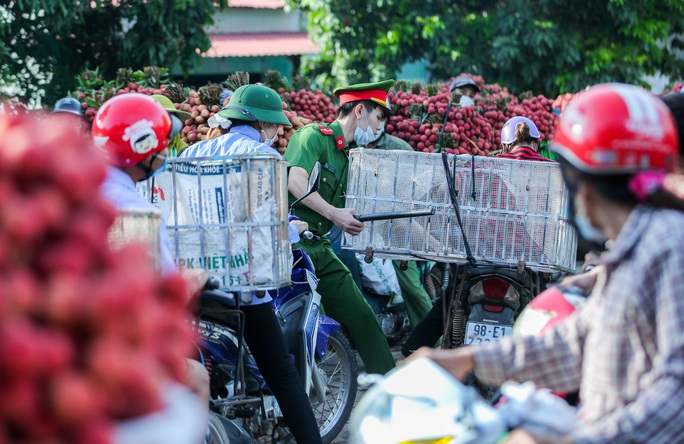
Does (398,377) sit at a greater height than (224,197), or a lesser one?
lesser

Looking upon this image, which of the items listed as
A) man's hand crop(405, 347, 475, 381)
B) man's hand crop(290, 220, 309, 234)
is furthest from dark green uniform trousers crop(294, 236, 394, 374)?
man's hand crop(405, 347, 475, 381)

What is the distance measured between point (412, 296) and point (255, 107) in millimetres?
2807

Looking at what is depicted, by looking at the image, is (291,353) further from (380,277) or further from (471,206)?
(380,277)

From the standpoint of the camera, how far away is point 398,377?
7.82 ft

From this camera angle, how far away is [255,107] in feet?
18.2

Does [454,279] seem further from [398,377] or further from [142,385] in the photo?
[142,385]

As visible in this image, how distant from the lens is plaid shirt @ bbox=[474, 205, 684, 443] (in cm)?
206

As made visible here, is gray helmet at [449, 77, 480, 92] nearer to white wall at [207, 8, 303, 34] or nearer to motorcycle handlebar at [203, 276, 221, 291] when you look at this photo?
motorcycle handlebar at [203, 276, 221, 291]

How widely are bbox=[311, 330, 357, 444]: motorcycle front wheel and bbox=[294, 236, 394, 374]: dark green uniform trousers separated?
0.12 meters

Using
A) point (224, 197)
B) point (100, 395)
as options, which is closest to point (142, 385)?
point (100, 395)

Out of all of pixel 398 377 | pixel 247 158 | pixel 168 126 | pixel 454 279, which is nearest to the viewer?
pixel 398 377

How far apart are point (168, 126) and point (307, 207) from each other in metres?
2.39

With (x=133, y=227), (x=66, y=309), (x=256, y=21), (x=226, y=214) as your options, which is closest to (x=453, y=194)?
(x=226, y=214)

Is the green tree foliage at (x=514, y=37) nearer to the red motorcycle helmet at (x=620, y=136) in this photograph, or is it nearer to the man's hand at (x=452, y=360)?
the man's hand at (x=452, y=360)
